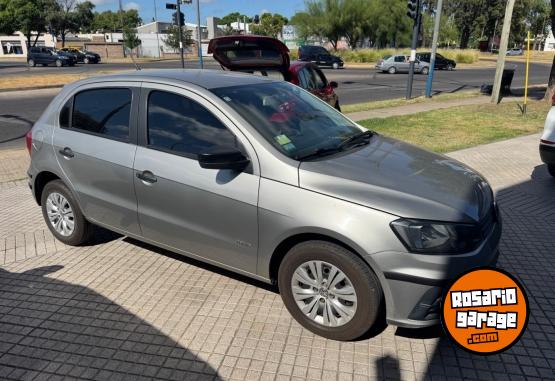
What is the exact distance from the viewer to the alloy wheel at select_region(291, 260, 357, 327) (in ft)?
9.38

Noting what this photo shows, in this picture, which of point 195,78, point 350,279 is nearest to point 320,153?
point 350,279

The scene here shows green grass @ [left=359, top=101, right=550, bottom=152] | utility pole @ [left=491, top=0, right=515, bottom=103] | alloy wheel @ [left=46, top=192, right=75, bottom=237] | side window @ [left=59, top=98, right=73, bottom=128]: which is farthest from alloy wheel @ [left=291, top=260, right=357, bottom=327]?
utility pole @ [left=491, top=0, right=515, bottom=103]

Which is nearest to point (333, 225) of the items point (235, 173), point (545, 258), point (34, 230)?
point (235, 173)

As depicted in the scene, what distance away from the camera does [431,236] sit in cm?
263

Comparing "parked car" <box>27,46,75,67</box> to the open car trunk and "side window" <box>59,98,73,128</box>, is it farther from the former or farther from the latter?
A: "side window" <box>59,98,73,128</box>

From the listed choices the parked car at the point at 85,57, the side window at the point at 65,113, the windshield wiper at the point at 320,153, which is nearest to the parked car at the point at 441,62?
the parked car at the point at 85,57

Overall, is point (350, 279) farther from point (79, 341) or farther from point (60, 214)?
point (60, 214)

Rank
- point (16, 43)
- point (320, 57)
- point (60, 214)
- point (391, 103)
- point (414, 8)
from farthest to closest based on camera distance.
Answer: point (16, 43), point (320, 57), point (414, 8), point (391, 103), point (60, 214)

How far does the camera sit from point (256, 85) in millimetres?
3834

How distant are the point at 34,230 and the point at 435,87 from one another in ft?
69.6

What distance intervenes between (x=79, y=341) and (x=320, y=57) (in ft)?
122

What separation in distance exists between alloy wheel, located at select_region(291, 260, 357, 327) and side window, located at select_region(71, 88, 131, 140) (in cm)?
188

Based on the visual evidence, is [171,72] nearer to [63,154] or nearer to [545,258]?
[63,154]

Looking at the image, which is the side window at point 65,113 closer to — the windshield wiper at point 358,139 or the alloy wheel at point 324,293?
the windshield wiper at point 358,139
